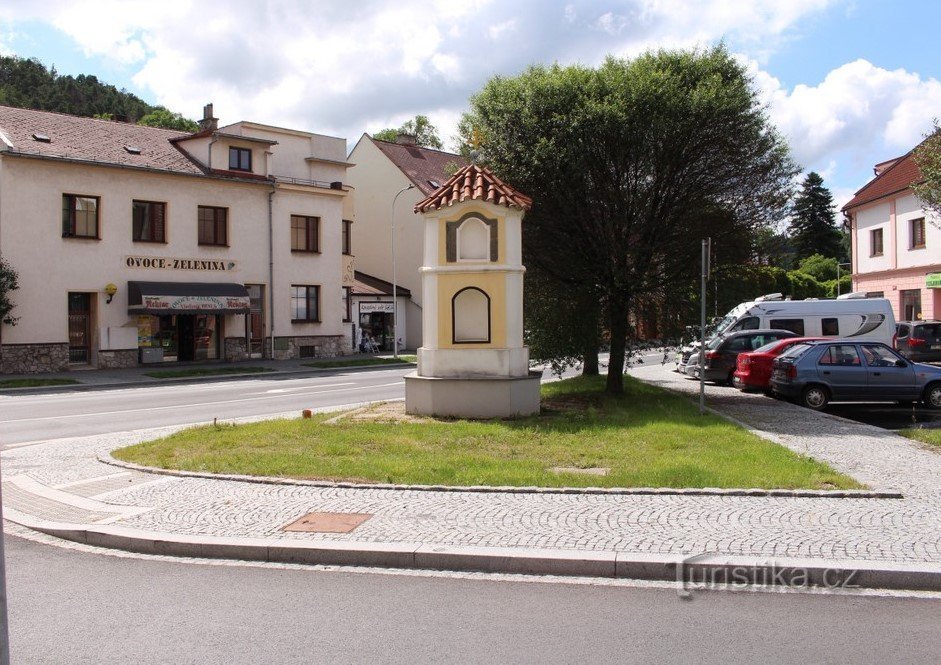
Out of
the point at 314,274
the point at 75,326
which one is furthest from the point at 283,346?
the point at 75,326

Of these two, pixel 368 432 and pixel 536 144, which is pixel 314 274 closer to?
pixel 536 144

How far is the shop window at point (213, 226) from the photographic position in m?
35.2

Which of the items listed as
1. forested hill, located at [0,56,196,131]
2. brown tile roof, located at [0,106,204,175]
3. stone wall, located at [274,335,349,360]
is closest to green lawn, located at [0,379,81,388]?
brown tile roof, located at [0,106,204,175]

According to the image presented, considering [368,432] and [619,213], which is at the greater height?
[619,213]

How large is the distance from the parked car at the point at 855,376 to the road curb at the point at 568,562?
484 inches

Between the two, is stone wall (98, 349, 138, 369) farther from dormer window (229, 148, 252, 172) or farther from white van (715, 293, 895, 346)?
white van (715, 293, 895, 346)

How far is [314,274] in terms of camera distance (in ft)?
129

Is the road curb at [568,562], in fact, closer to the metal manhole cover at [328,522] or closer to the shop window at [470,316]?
the metal manhole cover at [328,522]

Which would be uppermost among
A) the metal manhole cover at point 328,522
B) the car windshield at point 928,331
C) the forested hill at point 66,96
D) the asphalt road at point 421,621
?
the forested hill at point 66,96

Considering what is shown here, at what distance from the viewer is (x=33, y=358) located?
2973cm

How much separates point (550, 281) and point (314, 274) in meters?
23.0

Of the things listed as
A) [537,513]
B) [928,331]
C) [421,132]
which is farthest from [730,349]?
[421,132]

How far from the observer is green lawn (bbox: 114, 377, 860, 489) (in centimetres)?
937

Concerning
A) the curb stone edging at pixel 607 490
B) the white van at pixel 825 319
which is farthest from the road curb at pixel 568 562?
the white van at pixel 825 319
